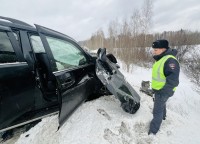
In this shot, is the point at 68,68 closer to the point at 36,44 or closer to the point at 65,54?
the point at 65,54

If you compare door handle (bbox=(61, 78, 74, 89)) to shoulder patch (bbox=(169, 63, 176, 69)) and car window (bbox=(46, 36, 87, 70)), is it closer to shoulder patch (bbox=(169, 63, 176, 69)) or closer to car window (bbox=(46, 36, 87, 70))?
car window (bbox=(46, 36, 87, 70))

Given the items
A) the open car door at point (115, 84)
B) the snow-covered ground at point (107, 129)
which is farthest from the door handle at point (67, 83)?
the snow-covered ground at point (107, 129)

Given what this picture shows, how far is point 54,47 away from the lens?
3.53 meters

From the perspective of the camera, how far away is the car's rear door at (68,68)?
9.85 ft

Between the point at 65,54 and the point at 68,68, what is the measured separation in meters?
0.36

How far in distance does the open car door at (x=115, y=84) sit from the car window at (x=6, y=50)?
1.69 m

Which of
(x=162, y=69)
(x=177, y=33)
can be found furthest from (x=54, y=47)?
(x=177, y=33)

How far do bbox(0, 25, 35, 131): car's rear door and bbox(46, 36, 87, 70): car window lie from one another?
655mm

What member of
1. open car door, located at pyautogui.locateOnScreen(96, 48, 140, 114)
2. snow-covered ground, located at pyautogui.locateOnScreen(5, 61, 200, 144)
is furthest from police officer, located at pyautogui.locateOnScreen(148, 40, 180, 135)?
open car door, located at pyautogui.locateOnScreen(96, 48, 140, 114)

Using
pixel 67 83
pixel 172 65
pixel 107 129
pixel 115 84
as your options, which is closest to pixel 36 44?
pixel 67 83

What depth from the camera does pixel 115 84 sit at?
12.9ft

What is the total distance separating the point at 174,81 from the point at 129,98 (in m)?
0.97

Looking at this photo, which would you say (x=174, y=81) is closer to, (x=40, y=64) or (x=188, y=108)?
(x=40, y=64)

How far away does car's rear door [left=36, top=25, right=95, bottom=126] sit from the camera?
3.00 metres
